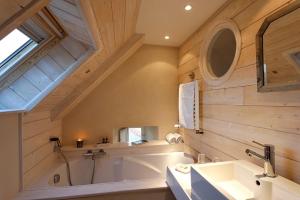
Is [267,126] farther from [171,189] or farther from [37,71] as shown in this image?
[37,71]

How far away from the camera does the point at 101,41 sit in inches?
75.0


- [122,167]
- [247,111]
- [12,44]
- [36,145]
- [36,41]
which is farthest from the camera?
[122,167]

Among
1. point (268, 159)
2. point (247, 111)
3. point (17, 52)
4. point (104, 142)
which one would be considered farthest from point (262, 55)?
point (104, 142)

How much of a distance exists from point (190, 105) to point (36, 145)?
201 centimetres

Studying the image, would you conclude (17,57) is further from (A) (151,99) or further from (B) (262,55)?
(B) (262,55)

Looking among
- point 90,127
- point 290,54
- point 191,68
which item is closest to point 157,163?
point 90,127

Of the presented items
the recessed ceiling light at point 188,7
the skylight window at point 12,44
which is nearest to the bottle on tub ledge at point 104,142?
the skylight window at point 12,44

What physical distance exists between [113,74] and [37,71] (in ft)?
4.51

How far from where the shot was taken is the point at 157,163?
2975 mm

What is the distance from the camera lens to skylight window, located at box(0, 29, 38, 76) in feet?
5.90

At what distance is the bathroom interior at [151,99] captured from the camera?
130cm

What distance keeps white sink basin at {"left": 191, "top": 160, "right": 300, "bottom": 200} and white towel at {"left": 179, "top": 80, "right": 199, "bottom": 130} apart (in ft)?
3.24

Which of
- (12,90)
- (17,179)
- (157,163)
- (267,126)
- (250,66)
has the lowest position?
(157,163)

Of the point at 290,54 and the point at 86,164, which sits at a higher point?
the point at 290,54
